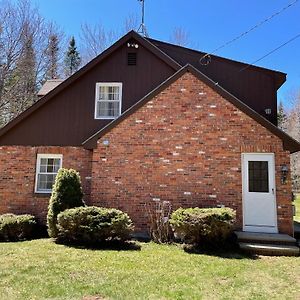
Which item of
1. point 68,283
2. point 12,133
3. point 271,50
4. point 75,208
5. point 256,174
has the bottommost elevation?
point 68,283

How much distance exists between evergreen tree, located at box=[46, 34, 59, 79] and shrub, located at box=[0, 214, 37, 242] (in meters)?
18.1

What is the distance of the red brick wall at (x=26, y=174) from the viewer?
11297 mm

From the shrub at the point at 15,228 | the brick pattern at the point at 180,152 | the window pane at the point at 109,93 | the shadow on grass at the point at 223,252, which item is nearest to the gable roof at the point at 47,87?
the window pane at the point at 109,93

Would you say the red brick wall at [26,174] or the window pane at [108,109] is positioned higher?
the window pane at [108,109]

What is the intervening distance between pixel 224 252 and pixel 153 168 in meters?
3.33

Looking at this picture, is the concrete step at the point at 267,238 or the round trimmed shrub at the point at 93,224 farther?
the concrete step at the point at 267,238

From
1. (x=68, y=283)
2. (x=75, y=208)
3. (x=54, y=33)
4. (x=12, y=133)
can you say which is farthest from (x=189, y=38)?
(x=68, y=283)

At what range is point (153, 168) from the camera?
33.0ft

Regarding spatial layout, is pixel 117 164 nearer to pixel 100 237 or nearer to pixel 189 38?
pixel 100 237

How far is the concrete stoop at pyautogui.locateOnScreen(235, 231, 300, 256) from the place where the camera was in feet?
26.6

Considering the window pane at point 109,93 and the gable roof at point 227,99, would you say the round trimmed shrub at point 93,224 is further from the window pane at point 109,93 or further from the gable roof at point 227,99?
the window pane at point 109,93

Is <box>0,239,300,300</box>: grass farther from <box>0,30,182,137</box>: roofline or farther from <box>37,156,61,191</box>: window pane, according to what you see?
<box>0,30,182,137</box>: roofline

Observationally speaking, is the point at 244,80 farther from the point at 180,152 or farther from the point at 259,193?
the point at 259,193

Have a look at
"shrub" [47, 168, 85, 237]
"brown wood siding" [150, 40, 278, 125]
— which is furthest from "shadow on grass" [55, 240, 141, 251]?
"brown wood siding" [150, 40, 278, 125]
